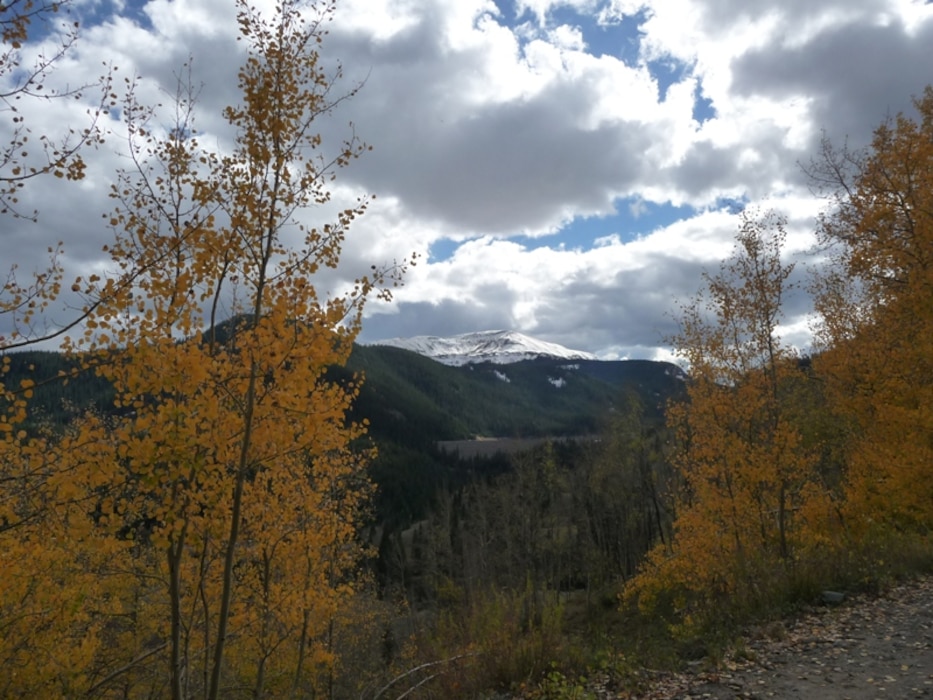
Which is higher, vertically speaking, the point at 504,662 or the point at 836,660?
the point at 836,660

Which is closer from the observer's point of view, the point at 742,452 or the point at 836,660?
the point at 836,660

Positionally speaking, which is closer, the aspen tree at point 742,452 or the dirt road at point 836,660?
the dirt road at point 836,660

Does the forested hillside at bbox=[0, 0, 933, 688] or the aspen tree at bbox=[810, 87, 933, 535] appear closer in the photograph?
the forested hillside at bbox=[0, 0, 933, 688]

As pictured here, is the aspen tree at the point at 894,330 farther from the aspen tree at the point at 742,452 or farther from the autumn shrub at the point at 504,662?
the autumn shrub at the point at 504,662

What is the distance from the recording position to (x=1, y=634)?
24.6 feet

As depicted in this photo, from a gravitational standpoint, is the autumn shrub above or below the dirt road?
below

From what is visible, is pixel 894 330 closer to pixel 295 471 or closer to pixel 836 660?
pixel 836 660

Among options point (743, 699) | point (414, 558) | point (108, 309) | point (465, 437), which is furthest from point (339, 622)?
point (465, 437)

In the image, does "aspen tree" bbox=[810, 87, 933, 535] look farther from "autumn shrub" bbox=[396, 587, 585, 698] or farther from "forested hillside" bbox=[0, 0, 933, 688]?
"autumn shrub" bbox=[396, 587, 585, 698]

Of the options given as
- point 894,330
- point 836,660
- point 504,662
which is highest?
point 894,330

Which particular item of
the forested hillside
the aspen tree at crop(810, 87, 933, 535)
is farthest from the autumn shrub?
the aspen tree at crop(810, 87, 933, 535)

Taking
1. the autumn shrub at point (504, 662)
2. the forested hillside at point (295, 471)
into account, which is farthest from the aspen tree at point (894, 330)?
the autumn shrub at point (504, 662)

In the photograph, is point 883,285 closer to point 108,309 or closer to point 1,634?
point 108,309

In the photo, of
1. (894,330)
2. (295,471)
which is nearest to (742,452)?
(894,330)
